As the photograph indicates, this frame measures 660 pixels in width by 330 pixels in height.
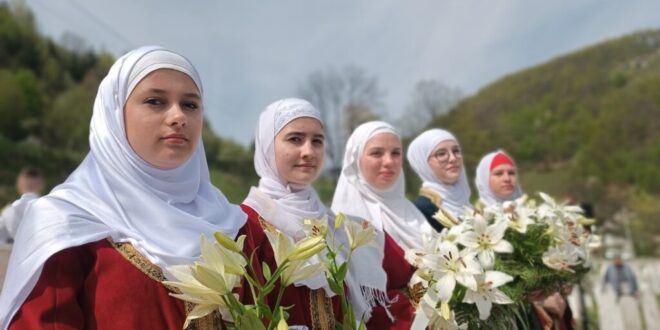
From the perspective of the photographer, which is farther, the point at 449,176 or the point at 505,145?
the point at 505,145

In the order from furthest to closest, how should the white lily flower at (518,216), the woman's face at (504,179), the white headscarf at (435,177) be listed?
the woman's face at (504,179) → the white headscarf at (435,177) → the white lily flower at (518,216)

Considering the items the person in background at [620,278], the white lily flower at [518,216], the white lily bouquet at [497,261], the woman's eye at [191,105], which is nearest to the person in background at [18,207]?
the woman's eye at [191,105]

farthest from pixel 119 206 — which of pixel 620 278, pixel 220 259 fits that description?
pixel 620 278

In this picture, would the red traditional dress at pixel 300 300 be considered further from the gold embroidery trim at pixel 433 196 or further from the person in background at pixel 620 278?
the person in background at pixel 620 278

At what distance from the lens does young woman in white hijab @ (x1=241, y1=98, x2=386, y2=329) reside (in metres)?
2.07

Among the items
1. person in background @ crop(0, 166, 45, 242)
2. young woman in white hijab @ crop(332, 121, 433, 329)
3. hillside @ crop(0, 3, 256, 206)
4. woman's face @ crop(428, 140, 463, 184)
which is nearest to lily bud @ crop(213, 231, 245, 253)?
person in background @ crop(0, 166, 45, 242)

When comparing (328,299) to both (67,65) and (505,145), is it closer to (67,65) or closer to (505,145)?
(67,65)

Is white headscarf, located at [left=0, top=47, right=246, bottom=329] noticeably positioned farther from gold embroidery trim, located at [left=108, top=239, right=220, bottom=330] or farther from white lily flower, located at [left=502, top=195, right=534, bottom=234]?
white lily flower, located at [left=502, top=195, right=534, bottom=234]

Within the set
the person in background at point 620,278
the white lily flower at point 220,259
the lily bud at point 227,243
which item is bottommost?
the person in background at point 620,278

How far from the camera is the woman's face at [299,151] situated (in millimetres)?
2264

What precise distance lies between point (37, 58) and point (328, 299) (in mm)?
40665

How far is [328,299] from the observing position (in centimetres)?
209

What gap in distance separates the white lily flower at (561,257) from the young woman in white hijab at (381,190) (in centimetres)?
56

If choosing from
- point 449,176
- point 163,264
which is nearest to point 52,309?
point 163,264
